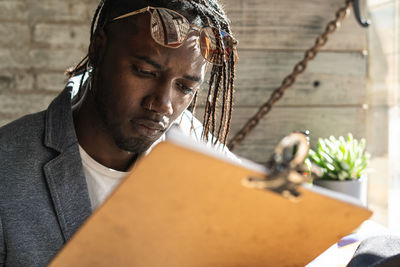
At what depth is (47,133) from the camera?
35.8 inches

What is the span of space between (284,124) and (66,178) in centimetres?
106

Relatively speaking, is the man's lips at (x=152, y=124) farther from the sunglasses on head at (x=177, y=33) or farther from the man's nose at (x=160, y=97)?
the sunglasses on head at (x=177, y=33)

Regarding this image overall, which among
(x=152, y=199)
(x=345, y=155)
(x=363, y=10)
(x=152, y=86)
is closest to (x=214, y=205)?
(x=152, y=199)

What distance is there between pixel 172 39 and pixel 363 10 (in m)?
1.15

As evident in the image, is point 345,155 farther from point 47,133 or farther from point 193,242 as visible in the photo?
point 193,242

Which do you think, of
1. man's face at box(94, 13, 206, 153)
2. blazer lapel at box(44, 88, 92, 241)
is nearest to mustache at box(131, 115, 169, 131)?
man's face at box(94, 13, 206, 153)

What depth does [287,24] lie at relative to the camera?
5.62 ft

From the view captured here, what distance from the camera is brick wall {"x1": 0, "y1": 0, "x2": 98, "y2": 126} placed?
5.04 feet

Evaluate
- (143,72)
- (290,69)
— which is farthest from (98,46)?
(290,69)

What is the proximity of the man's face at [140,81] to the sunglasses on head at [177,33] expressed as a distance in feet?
0.04

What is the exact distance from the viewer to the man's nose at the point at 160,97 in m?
0.90

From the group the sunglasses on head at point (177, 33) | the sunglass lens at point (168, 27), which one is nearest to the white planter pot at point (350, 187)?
the sunglasses on head at point (177, 33)

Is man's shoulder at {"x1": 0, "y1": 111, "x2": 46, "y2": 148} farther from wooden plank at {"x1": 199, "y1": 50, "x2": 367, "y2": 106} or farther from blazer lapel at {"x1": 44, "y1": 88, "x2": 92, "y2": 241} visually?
wooden plank at {"x1": 199, "y1": 50, "x2": 367, "y2": 106}

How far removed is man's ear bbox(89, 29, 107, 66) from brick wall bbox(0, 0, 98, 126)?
0.61m
